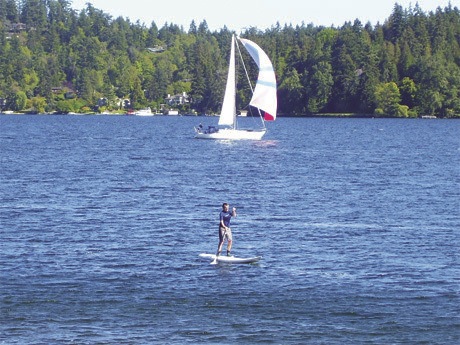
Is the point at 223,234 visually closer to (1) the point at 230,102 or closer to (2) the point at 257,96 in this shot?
(2) the point at 257,96

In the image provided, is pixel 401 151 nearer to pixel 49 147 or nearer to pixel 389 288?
pixel 49 147

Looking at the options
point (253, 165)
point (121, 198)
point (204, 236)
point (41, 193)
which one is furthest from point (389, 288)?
point (253, 165)

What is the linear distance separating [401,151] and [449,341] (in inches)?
3701

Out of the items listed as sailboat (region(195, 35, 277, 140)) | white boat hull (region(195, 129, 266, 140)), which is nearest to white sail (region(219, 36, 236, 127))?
sailboat (region(195, 35, 277, 140))

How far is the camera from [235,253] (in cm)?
4556

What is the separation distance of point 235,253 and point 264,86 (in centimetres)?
8566

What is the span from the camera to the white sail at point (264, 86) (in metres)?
129

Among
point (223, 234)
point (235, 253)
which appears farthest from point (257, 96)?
point (223, 234)

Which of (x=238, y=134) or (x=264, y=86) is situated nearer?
(x=264, y=86)

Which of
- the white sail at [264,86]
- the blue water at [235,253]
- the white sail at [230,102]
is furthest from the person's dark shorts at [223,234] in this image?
the white sail at [230,102]

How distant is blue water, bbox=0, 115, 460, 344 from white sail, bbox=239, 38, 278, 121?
39.9 m

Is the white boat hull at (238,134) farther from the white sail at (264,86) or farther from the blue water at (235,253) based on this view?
the blue water at (235,253)

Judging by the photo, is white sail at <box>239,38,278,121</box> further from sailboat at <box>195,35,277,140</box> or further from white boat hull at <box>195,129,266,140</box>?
white boat hull at <box>195,129,266,140</box>

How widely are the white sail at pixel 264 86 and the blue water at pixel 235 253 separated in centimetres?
3993
